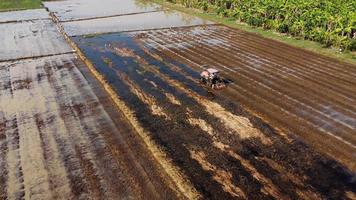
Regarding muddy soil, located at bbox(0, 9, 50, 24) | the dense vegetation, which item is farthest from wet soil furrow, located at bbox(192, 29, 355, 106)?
muddy soil, located at bbox(0, 9, 50, 24)

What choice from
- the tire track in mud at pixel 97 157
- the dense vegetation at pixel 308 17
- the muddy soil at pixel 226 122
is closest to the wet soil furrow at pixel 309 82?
the muddy soil at pixel 226 122

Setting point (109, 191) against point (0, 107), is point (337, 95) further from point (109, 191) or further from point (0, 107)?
point (0, 107)

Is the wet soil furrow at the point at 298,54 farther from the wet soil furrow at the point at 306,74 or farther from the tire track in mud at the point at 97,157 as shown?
the tire track in mud at the point at 97,157

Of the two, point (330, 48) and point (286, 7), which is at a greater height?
point (286, 7)

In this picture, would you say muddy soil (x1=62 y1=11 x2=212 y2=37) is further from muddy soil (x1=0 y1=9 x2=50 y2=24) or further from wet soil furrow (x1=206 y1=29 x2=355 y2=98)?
wet soil furrow (x1=206 y1=29 x2=355 y2=98)

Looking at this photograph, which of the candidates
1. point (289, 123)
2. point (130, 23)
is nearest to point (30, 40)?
point (130, 23)

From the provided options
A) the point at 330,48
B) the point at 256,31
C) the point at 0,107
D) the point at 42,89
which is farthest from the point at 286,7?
the point at 0,107
